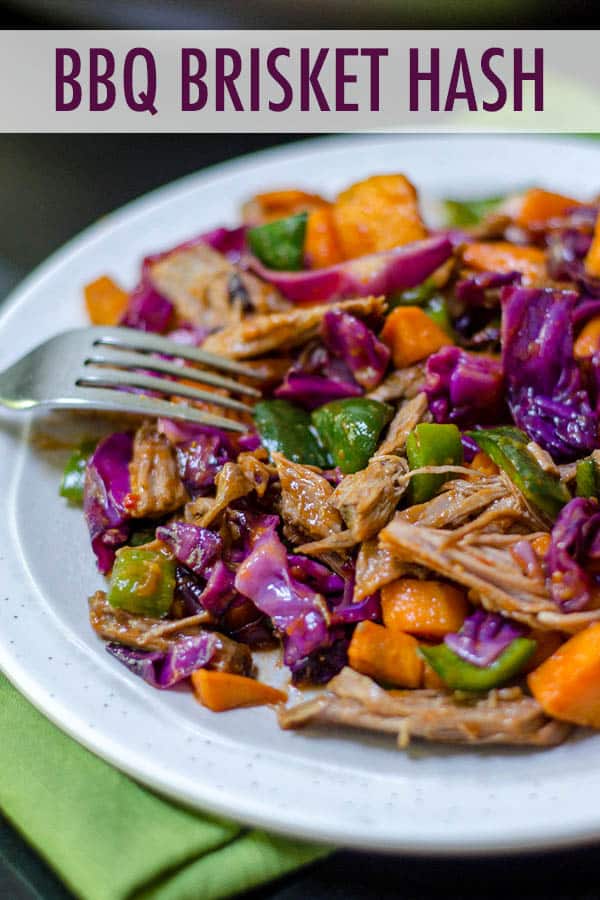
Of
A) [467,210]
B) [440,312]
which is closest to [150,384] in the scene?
[440,312]

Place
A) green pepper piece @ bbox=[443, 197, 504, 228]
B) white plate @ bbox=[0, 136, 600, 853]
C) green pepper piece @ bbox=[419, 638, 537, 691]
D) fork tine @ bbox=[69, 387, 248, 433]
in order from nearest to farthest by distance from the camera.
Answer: white plate @ bbox=[0, 136, 600, 853]
green pepper piece @ bbox=[419, 638, 537, 691]
fork tine @ bbox=[69, 387, 248, 433]
green pepper piece @ bbox=[443, 197, 504, 228]

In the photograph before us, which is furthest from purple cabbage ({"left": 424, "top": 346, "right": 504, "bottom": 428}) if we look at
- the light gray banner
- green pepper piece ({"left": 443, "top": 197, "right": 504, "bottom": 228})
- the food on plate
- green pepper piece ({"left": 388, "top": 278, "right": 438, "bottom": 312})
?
the light gray banner

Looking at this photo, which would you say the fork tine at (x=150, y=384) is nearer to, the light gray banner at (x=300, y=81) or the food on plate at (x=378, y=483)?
the food on plate at (x=378, y=483)

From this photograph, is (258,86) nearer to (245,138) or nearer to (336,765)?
(245,138)

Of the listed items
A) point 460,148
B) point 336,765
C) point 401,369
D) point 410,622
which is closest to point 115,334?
point 401,369

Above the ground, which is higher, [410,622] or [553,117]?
[553,117]

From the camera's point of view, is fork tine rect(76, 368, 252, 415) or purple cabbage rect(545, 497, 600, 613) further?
fork tine rect(76, 368, 252, 415)

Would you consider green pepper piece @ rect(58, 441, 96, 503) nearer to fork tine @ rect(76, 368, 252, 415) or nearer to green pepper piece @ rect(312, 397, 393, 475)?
fork tine @ rect(76, 368, 252, 415)
